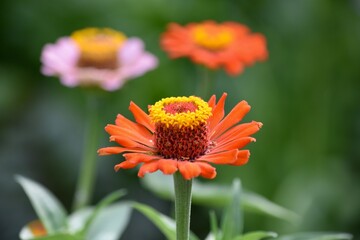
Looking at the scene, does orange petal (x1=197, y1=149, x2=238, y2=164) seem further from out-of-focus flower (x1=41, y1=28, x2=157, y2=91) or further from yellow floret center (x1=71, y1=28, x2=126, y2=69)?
yellow floret center (x1=71, y1=28, x2=126, y2=69)

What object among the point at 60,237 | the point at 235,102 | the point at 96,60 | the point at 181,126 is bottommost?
the point at 60,237

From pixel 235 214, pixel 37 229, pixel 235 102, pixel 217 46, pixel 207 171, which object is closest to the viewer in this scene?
pixel 207 171

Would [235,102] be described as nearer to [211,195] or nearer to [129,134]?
[211,195]

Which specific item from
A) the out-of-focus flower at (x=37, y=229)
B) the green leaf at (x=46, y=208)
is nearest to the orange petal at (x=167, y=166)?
the green leaf at (x=46, y=208)

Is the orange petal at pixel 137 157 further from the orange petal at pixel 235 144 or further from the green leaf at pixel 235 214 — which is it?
the green leaf at pixel 235 214

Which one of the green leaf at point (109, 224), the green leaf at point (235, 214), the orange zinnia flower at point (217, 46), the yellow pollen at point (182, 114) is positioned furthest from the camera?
the orange zinnia flower at point (217, 46)

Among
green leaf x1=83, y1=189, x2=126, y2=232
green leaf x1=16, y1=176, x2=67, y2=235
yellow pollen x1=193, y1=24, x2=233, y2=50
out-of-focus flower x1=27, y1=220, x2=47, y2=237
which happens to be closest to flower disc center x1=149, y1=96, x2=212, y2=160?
green leaf x1=83, y1=189, x2=126, y2=232

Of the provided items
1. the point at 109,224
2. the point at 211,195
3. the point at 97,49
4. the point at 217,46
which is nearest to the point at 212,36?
the point at 217,46
